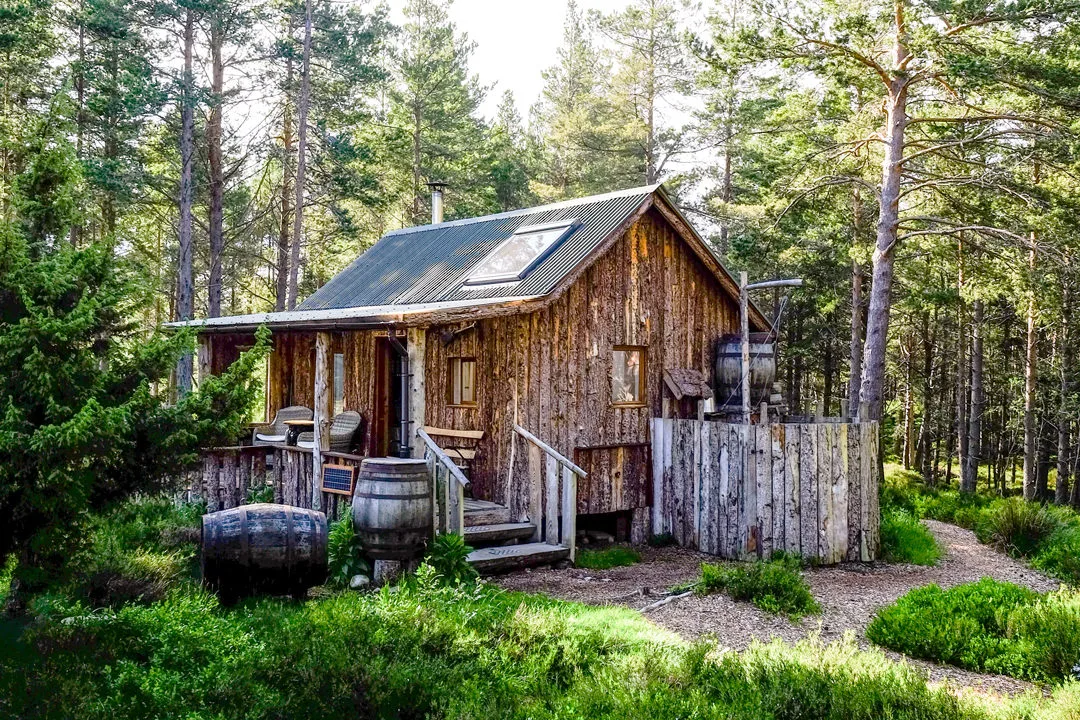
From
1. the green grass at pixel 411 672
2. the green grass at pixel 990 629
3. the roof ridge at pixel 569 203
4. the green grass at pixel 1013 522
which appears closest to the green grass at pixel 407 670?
the green grass at pixel 411 672

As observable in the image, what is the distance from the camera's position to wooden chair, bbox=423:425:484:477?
12.0 meters

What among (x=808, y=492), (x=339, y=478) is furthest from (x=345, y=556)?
(x=808, y=492)

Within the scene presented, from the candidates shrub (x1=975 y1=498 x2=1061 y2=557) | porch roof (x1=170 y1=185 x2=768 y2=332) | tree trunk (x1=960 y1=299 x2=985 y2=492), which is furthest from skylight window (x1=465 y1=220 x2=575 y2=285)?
tree trunk (x1=960 y1=299 x2=985 y2=492)

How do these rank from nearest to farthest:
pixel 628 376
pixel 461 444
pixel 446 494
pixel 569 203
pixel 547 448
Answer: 1. pixel 446 494
2. pixel 547 448
3. pixel 461 444
4. pixel 628 376
5. pixel 569 203

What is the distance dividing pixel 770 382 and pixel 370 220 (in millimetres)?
21913

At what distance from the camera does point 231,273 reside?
29031mm

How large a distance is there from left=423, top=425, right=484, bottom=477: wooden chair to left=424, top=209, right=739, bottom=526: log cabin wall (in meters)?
0.12

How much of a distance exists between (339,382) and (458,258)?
3.16 meters

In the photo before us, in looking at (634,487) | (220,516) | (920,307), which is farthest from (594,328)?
(920,307)

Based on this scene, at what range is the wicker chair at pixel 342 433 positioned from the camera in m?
12.8

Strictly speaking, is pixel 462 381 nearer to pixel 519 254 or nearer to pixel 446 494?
pixel 519 254

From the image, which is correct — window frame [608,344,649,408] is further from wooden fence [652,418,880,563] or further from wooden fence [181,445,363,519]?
wooden fence [181,445,363,519]

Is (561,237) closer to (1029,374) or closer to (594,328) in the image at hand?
(594,328)

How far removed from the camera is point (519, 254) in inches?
508
